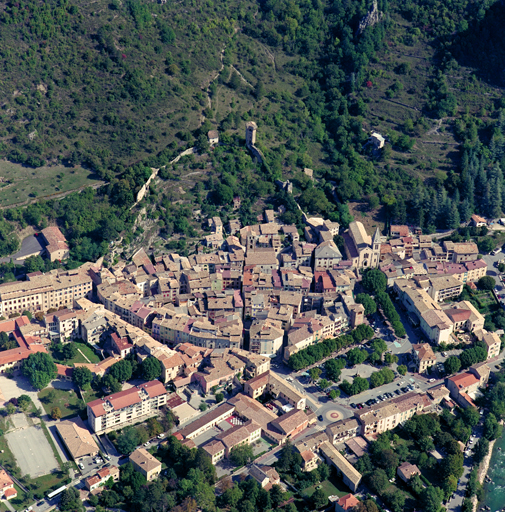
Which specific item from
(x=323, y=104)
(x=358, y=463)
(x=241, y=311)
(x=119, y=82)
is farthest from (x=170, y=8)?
(x=358, y=463)

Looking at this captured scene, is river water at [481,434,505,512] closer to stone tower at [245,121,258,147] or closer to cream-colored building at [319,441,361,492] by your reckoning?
cream-colored building at [319,441,361,492]

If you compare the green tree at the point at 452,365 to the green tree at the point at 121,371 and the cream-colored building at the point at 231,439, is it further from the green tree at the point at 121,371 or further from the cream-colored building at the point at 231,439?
the green tree at the point at 121,371

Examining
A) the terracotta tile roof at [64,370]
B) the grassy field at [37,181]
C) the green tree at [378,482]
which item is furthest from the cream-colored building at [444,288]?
the grassy field at [37,181]

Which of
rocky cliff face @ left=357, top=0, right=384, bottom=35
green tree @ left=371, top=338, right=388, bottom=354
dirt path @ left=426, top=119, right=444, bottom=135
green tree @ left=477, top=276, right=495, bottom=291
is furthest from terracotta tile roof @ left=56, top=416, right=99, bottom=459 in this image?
rocky cliff face @ left=357, top=0, right=384, bottom=35

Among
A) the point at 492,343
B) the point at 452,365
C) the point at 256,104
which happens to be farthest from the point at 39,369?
the point at 256,104

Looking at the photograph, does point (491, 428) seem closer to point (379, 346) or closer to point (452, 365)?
point (452, 365)
